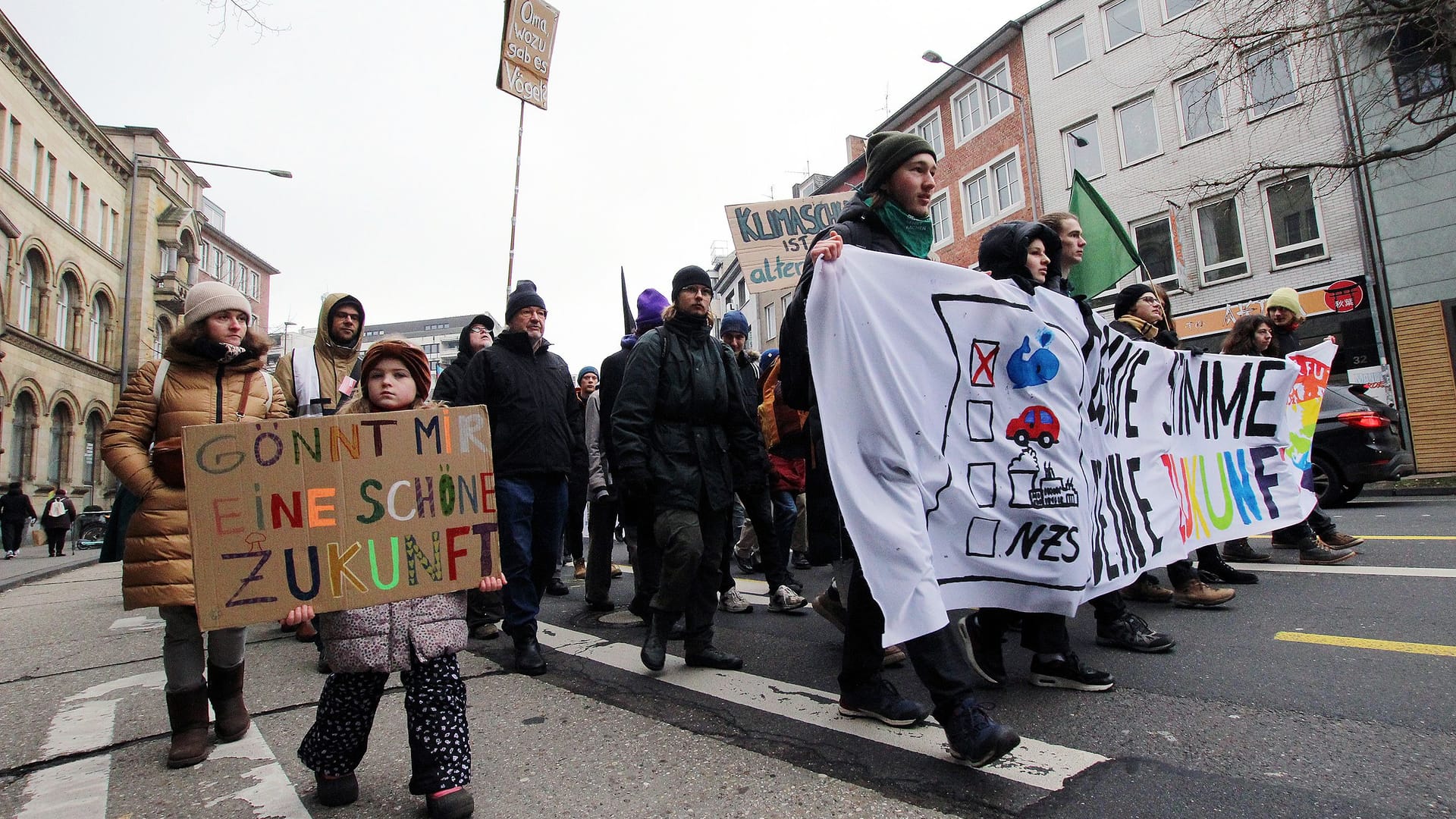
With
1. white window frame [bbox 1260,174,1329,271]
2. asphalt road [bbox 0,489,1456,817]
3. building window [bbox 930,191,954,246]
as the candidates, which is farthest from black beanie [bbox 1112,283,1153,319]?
building window [bbox 930,191,954,246]

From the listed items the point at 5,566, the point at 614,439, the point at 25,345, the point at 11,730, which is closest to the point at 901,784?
the point at 614,439

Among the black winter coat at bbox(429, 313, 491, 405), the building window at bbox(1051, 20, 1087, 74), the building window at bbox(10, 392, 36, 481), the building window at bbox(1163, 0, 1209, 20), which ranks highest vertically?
the building window at bbox(1051, 20, 1087, 74)

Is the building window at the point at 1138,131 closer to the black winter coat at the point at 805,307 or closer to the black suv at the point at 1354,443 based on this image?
the black suv at the point at 1354,443

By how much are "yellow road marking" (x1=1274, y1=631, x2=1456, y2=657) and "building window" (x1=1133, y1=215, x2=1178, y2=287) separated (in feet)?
57.4

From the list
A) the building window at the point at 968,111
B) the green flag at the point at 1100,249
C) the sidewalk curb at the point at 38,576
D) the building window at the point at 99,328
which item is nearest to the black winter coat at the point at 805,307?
the green flag at the point at 1100,249

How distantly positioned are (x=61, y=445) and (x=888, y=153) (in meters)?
35.0

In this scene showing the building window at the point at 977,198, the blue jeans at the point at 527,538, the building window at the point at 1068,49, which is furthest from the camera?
the building window at the point at 977,198

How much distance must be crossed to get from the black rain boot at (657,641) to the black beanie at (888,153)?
2117 millimetres

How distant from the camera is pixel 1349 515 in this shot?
27.0 ft

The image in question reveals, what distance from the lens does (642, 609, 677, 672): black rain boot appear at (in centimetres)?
367

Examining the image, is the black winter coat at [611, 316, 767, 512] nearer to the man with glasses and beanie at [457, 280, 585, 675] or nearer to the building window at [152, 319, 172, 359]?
the man with glasses and beanie at [457, 280, 585, 675]

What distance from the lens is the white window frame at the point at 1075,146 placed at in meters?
20.8

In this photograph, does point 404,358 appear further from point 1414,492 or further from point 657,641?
point 1414,492

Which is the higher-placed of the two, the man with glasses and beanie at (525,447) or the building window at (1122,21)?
the building window at (1122,21)
